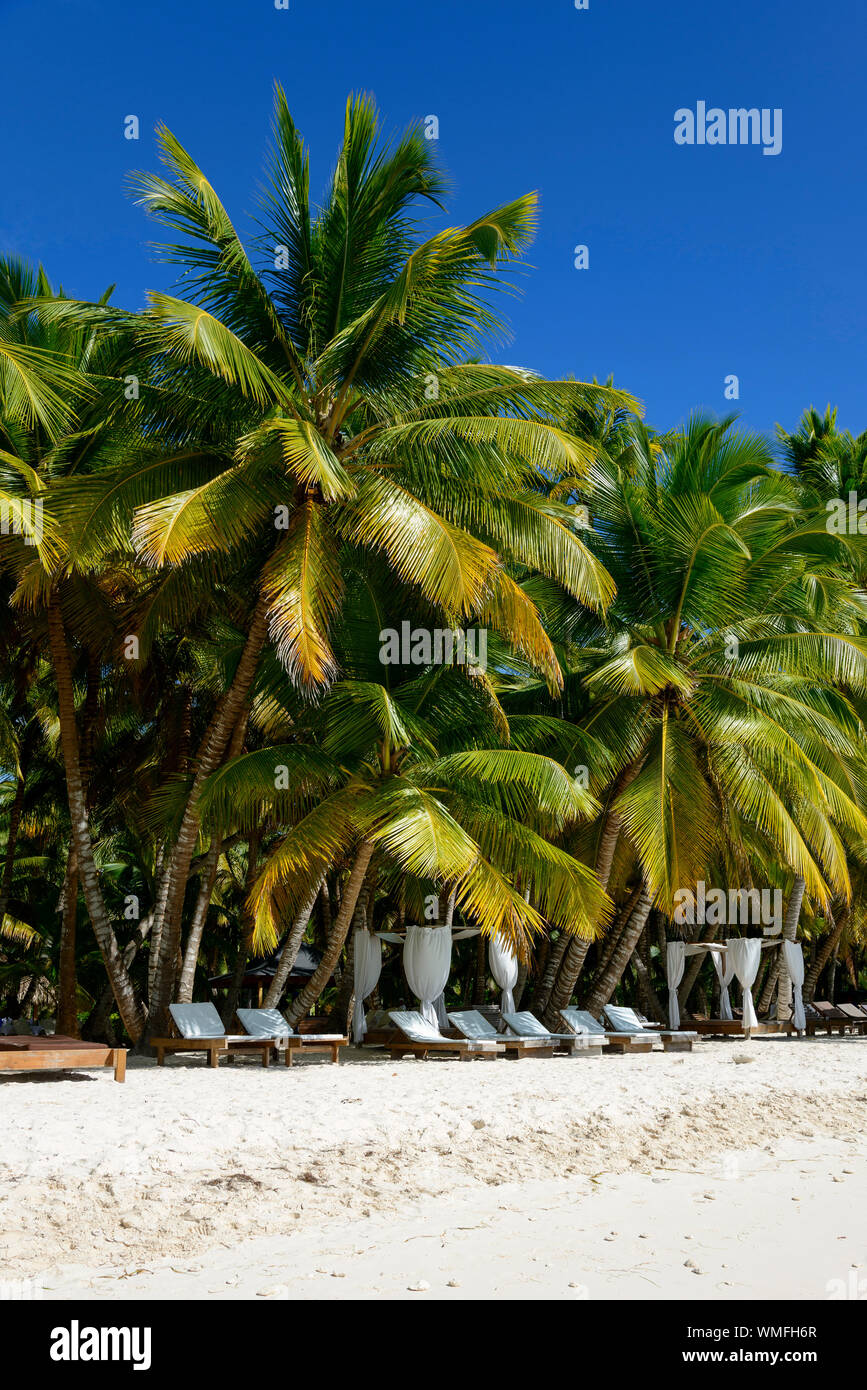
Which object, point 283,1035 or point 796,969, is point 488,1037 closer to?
point 283,1035

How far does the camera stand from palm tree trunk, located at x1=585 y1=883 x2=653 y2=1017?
60.3ft

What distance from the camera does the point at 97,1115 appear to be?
8641 millimetres

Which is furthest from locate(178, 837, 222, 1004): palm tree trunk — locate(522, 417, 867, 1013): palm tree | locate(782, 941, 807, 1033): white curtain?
locate(782, 941, 807, 1033): white curtain

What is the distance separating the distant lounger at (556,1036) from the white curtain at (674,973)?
12.9 ft

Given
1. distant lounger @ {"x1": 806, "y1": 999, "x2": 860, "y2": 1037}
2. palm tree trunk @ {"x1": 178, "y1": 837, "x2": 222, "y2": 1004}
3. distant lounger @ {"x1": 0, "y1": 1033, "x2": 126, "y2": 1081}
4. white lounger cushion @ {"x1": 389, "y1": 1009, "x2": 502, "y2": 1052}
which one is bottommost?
distant lounger @ {"x1": 806, "y1": 999, "x2": 860, "y2": 1037}

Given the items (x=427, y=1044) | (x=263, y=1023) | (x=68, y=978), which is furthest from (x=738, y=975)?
(x=68, y=978)

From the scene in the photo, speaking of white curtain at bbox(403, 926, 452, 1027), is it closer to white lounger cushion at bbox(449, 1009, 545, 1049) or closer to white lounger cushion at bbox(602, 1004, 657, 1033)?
white lounger cushion at bbox(449, 1009, 545, 1049)

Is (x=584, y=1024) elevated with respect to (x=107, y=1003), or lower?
elevated

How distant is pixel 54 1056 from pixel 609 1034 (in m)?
9.24

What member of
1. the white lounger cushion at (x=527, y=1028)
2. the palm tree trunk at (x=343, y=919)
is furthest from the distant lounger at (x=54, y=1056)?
the white lounger cushion at (x=527, y=1028)

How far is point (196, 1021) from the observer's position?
13.2m

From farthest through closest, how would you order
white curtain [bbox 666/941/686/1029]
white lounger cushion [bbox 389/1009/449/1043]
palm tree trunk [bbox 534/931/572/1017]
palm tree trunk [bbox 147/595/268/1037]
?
white curtain [bbox 666/941/686/1029], palm tree trunk [bbox 534/931/572/1017], white lounger cushion [bbox 389/1009/449/1043], palm tree trunk [bbox 147/595/268/1037]

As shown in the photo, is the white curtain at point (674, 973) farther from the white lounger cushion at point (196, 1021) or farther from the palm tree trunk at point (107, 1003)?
the palm tree trunk at point (107, 1003)

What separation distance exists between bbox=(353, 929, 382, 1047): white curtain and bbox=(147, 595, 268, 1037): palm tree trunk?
2863mm
